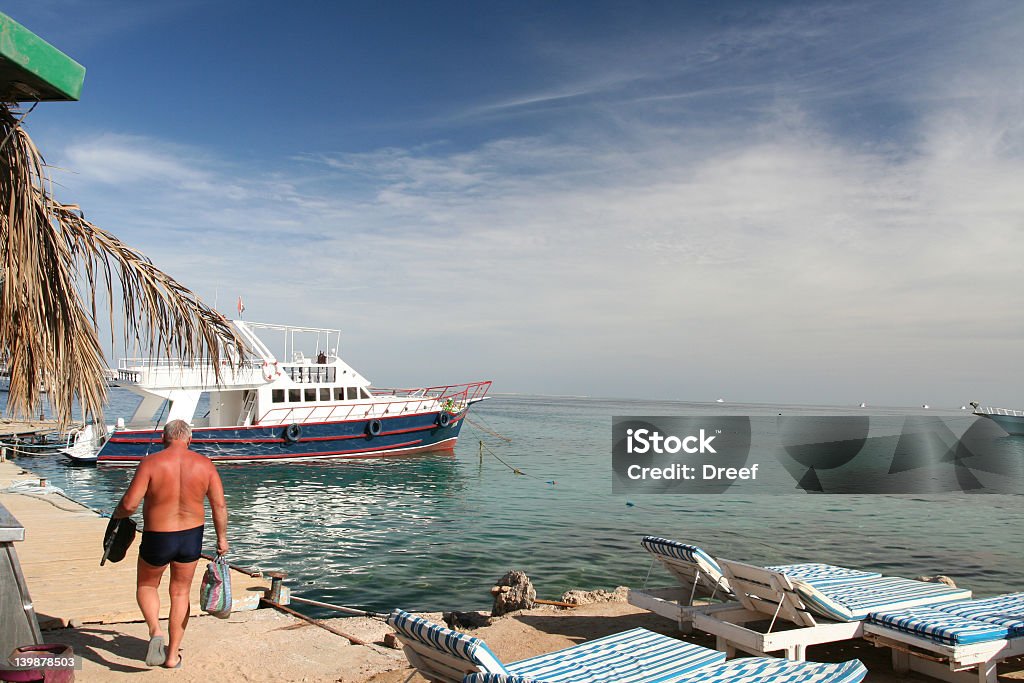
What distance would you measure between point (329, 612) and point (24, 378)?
4.55m

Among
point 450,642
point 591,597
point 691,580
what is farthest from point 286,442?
point 450,642

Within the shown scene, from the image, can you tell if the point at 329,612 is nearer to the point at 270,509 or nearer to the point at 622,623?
the point at 622,623

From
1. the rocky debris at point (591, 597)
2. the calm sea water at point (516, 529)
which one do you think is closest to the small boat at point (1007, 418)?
the calm sea water at point (516, 529)

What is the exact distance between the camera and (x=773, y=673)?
410cm

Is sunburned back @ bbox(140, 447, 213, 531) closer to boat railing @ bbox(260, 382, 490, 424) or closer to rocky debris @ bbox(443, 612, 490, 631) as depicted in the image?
rocky debris @ bbox(443, 612, 490, 631)

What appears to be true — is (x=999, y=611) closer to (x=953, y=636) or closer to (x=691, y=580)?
(x=953, y=636)

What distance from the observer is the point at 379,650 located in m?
4.98

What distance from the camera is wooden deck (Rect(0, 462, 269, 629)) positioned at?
219 inches

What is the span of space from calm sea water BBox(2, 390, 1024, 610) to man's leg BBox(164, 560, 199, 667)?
4.47 m

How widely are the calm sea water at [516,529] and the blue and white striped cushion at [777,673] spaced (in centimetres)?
503

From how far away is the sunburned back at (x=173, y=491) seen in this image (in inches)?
167

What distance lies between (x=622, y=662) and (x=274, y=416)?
22.7 metres

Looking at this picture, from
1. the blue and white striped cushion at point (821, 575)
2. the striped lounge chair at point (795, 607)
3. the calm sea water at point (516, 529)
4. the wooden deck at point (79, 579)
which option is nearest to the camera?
the striped lounge chair at point (795, 607)

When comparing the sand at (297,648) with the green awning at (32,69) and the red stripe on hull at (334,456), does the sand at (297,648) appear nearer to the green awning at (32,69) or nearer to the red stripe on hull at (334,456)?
the green awning at (32,69)
